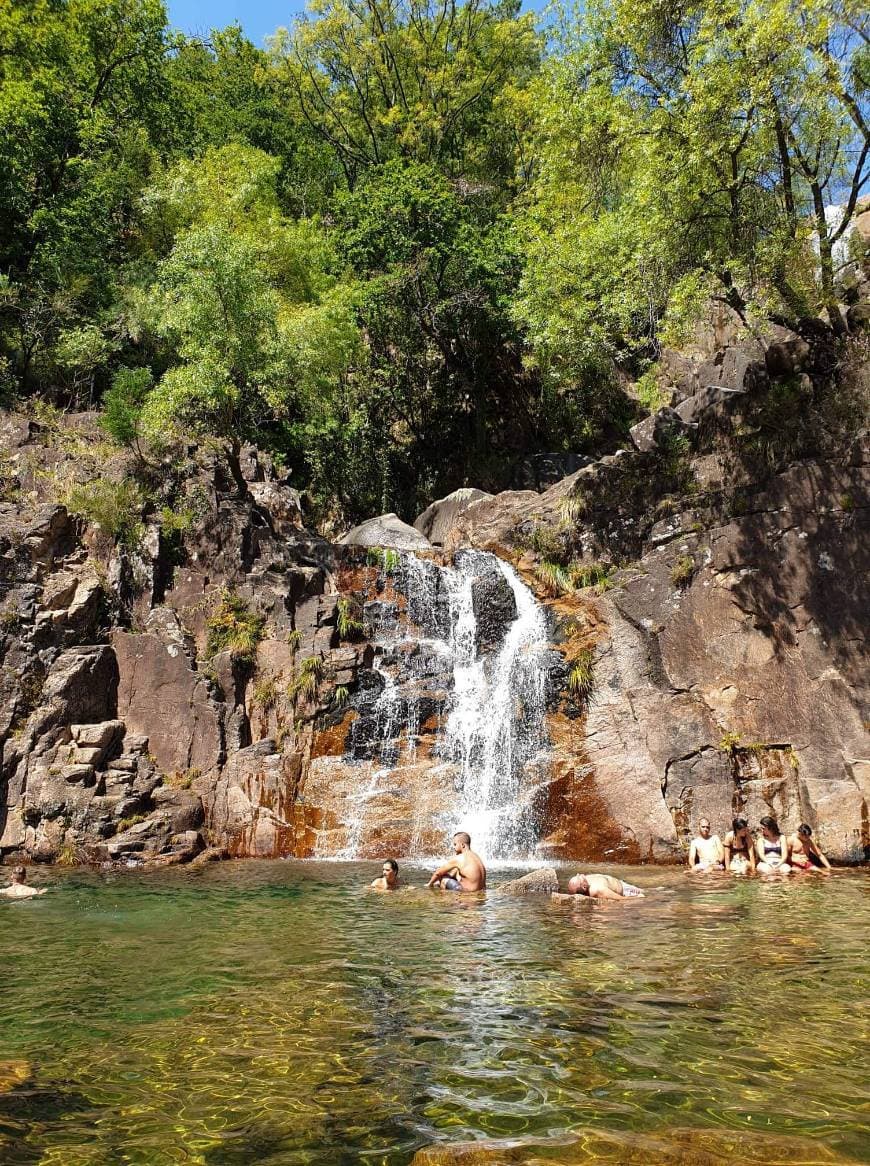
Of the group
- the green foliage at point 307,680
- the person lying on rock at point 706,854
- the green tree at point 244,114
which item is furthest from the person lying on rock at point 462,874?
the green tree at point 244,114

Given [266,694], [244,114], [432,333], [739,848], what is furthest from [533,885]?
[244,114]

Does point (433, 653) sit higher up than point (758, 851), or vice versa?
point (433, 653)

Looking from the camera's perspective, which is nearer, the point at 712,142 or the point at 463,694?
the point at 712,142

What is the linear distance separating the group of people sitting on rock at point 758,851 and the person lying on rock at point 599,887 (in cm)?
342

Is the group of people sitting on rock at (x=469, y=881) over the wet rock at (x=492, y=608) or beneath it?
beneath

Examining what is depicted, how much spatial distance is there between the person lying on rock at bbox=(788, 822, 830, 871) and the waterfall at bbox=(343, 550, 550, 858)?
458cm

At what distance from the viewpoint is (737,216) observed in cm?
1638

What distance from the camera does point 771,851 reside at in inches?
553

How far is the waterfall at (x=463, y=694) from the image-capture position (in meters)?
16.4

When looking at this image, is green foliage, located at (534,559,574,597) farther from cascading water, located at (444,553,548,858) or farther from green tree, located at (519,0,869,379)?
green tree, located at (519,0,869,379)

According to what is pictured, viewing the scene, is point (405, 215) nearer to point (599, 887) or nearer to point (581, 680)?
point (581, 680)

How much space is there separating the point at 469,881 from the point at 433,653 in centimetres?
800

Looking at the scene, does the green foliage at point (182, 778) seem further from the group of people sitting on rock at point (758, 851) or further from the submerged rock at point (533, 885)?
the group of people sitting on rock at point (758, 851)

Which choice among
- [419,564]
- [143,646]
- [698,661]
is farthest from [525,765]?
[143,646]
